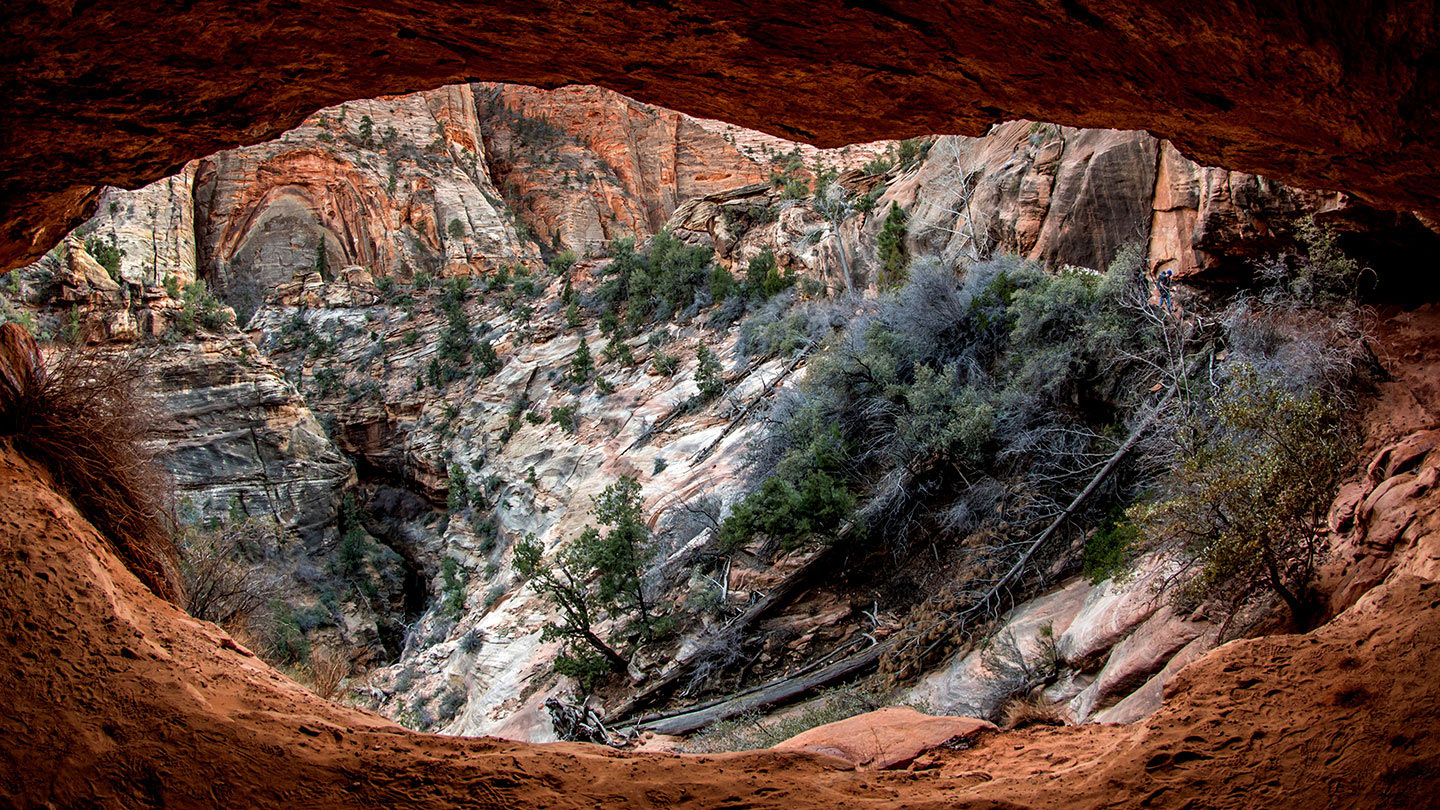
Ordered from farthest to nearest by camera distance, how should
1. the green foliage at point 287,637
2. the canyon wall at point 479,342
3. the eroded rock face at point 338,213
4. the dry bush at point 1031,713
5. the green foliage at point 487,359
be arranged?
1. the eroded rock face at point 338,213
2. the green foliage at point 487,359
3. the green foliage at point 287,637
4. the canyon wall at point 479,342
5. the dry bush at point 1031,713

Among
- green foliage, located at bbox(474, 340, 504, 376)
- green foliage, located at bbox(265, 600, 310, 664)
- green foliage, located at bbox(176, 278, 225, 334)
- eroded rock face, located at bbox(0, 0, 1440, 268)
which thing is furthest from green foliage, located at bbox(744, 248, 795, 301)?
eroded rock face, located at bbox(0, 0, 1440, 268)

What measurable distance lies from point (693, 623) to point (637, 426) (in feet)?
31.7

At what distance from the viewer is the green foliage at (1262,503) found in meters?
6.29

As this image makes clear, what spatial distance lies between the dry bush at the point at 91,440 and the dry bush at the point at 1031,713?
7596 mm

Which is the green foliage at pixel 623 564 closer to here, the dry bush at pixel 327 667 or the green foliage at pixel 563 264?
the dry bush at pixel 327 667

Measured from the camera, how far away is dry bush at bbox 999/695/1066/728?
317 inches

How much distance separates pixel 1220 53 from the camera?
346 cm

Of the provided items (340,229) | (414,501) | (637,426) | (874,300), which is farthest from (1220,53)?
(340,229)

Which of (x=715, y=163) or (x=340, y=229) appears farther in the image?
(x=715, y=163)

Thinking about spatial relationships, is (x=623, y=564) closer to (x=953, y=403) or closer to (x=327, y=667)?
(x=953, y=403)

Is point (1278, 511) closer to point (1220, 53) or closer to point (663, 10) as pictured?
point (1220, 53)

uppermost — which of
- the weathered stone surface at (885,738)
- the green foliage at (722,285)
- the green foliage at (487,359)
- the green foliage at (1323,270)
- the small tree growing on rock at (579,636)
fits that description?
the green foliage at (1323,270)

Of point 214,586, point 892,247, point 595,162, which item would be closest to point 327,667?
point 214,586

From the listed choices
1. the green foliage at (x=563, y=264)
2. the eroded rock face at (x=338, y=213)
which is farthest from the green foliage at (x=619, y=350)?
the eroded rock face at (x=338, y=213)
